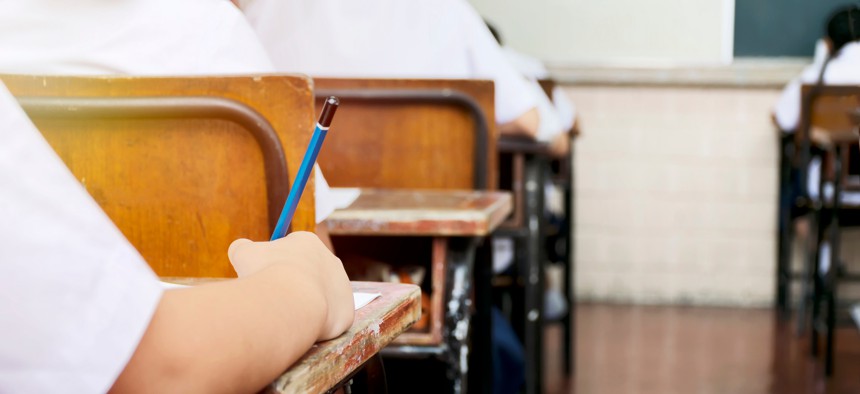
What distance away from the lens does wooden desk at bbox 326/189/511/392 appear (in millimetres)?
1495

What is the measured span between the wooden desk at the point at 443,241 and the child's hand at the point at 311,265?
0.83m

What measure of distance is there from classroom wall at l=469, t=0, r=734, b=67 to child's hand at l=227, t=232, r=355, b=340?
4571 mm

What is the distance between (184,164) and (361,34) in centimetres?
141

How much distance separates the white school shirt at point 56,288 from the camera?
46 cm

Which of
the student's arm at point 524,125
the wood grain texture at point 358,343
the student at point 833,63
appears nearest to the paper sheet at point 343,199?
the wood grain texture at point 358,343

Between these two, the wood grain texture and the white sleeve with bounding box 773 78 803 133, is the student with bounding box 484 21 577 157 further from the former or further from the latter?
the wood grain texture

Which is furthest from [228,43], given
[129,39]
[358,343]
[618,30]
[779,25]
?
[779,25]

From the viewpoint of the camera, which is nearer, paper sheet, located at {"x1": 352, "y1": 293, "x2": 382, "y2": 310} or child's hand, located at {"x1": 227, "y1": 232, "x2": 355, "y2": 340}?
child's hand, located at {"x1": 227, "y1": 232, "x2": 355, "y2": 340}

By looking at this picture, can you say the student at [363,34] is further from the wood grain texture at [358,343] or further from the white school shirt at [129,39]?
the wood grain texture at [358,343]

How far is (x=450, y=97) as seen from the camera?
2.02m

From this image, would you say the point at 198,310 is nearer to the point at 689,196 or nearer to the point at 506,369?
the point at 506,369

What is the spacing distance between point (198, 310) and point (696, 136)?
4.83m

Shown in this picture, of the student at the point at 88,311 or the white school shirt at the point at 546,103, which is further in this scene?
the white school shirt at the point at 546,103

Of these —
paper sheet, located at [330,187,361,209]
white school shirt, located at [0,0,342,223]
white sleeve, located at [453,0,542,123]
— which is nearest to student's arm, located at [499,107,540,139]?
white sleeve, located at [453,0,542,123]
